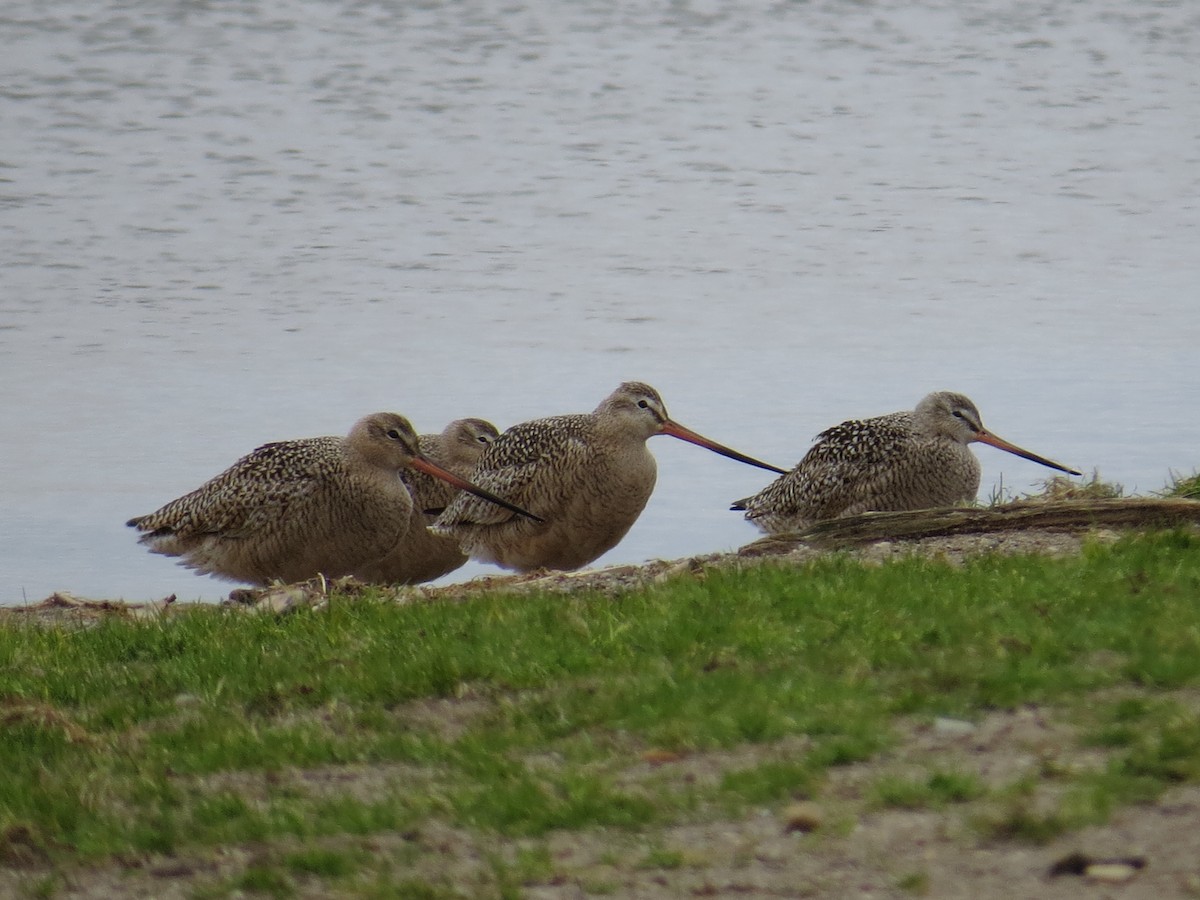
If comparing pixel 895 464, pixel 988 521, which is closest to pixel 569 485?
pixel 895 464

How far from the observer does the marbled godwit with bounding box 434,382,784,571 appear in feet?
37.9

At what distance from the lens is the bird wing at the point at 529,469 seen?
456 inches

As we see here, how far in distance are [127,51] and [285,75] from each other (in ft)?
8.39

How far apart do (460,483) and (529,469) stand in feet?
1.31

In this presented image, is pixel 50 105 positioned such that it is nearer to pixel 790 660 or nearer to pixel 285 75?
pixel 285 75

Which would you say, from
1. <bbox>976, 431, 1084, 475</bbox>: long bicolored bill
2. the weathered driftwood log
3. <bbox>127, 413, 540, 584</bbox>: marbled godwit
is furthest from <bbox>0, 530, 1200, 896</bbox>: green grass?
<bbox>976, 431, 1084, 475</bbox>: long bicolored bill

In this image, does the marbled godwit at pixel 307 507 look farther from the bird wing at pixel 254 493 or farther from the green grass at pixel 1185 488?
the green grass at pixel 1185 488

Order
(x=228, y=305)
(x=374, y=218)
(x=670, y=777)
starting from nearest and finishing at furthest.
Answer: (x=670, y=777), (x=228, y=305), (x=374, y=218)

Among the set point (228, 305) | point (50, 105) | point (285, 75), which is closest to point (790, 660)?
point (228, 305)

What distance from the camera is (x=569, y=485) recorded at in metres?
11.6

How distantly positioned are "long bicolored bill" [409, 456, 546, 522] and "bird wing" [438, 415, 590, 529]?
0.06 m

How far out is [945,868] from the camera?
5230mm

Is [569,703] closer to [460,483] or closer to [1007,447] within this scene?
[460,483]

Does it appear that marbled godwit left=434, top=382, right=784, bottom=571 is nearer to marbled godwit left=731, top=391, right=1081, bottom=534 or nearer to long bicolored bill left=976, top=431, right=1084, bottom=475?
marbled godwit left=731, top=391, right=1081, bottom=534
